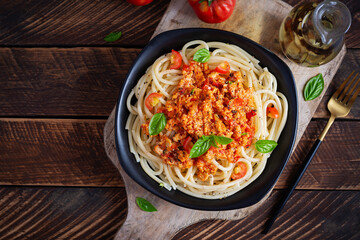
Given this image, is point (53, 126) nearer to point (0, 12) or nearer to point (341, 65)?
point (0, 12)

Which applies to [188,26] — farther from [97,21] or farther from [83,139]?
[83,139]

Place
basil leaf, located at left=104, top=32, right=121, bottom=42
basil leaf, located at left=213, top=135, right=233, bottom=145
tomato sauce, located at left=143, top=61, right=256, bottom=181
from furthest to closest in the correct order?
1. basil leaf, located at left=104, top=32, right=121, bottom=42
2. tomato sauce, located at left=143, top=61, right=256, bottom=181
3. basil leaf, located at left=213, top=135, right=233, bottom=145

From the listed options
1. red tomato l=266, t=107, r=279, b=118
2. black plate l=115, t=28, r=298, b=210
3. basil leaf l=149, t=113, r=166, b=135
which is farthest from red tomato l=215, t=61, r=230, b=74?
basil leaf l=149, t=113, r=166, b=135

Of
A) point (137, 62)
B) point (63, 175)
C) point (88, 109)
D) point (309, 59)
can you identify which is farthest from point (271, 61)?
point (63, 175)

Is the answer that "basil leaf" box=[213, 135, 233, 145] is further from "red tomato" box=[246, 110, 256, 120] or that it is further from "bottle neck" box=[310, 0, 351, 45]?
"bottle neck" box=[310, 0, 351, 45]

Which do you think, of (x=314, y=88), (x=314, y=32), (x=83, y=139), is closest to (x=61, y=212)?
(x=83, y=139)

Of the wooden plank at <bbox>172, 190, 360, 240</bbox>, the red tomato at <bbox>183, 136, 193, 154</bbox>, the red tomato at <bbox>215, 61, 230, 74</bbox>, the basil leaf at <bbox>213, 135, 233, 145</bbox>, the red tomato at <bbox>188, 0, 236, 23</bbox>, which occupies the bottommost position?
the wooden plank at <bbox>172, 190, 360, 240</bbox>
